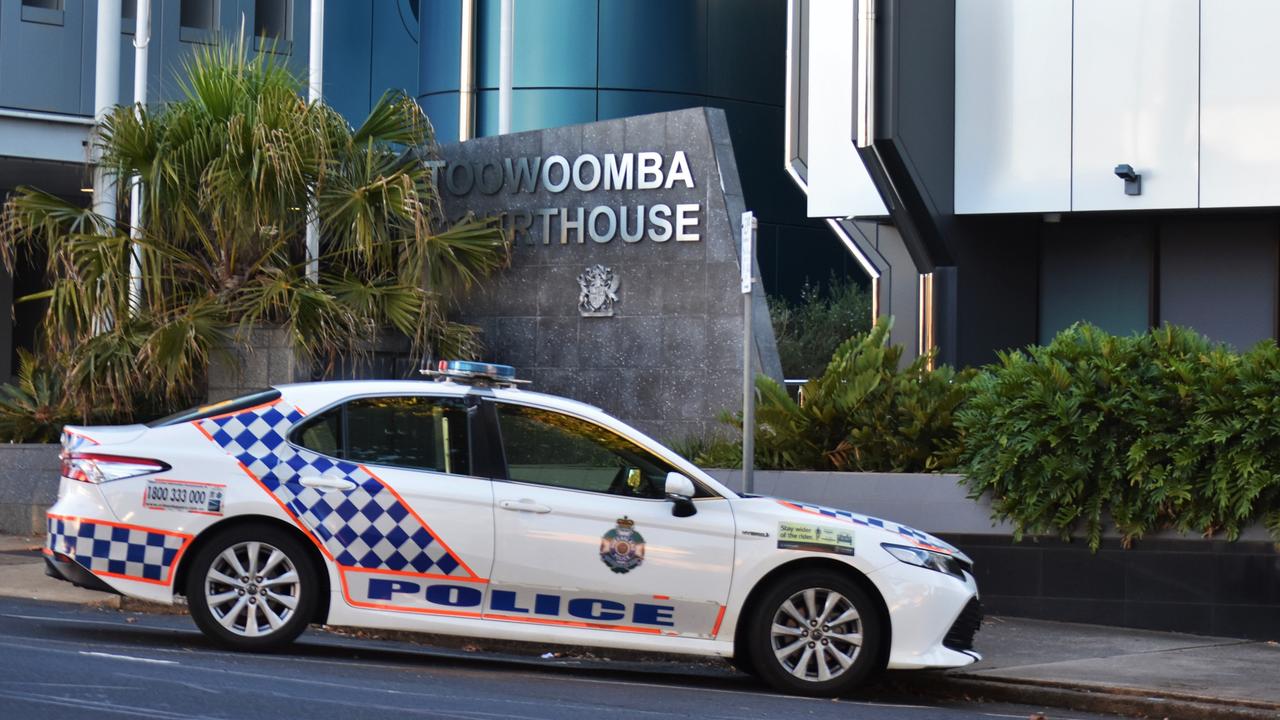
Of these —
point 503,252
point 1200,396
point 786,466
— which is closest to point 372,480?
point 786,466

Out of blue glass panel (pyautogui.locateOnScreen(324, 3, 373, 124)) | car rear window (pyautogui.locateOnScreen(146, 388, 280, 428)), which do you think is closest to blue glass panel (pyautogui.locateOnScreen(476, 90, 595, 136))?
blue glass panel (pyautogui.locateOnScreen(324, 3, 373, 124))

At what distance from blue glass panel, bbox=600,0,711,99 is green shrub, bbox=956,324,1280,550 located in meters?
13.1

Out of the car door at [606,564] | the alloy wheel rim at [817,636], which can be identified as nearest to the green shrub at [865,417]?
the alloy wheel rim at [817,636]

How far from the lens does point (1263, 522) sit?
1138 cm

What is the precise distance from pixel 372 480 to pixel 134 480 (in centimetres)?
130

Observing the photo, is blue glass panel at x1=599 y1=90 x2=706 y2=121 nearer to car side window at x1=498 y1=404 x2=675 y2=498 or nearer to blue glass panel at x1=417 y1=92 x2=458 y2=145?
blue glass panel at x1=417 y1=92 x2=458 y2=145

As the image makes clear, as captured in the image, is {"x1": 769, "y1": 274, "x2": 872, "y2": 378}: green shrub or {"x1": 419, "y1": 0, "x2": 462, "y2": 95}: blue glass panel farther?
{"x1": 419, "y1": 0, "x2": 462, "y2": 95}: blue glass panel

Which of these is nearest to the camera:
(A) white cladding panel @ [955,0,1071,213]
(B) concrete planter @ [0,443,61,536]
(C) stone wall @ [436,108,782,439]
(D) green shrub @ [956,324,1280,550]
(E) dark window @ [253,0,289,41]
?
(D) green shrub @ [956,324,1280,550]

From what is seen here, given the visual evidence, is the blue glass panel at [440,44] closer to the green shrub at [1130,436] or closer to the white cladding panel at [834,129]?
the white cladding panel at [834,129]

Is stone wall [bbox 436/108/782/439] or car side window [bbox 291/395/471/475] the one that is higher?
stone wall [bbox 436/108/782/439]

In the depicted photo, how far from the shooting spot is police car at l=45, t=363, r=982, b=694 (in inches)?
345

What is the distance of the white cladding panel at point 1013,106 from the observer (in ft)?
54.7

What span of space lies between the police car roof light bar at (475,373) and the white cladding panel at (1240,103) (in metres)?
9.34

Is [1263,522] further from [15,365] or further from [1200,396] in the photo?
[15,365]
